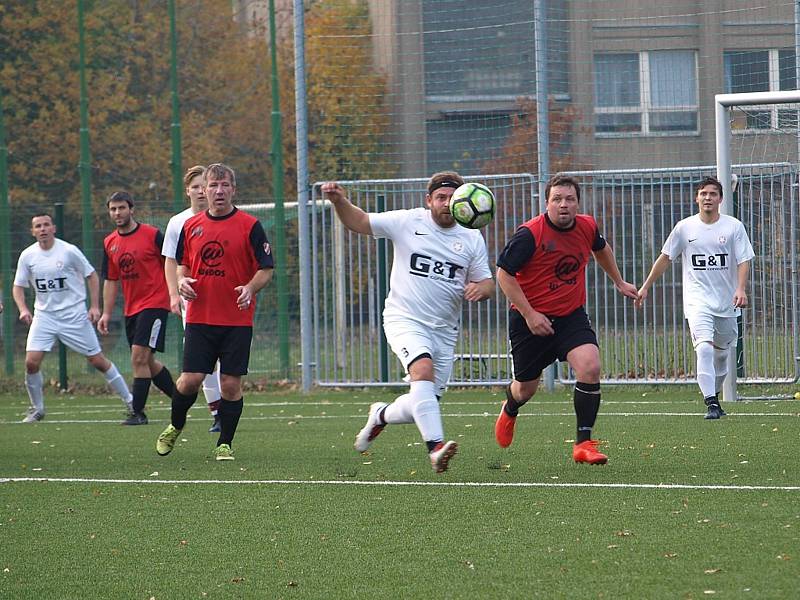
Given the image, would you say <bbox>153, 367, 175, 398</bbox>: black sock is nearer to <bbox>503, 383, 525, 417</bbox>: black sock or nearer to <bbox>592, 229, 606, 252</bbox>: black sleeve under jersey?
<bbox>503, 383, 525, 417</bbox>: black sock

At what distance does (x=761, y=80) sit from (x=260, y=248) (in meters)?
7.44

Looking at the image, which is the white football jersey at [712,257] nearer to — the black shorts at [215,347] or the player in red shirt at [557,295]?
the player in red shirt at [557,295]

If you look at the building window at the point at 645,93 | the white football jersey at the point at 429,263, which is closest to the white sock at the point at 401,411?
the white football jersey at the point at 429,263

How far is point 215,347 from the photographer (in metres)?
9.66

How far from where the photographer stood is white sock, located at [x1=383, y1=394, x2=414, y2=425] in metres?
8.38

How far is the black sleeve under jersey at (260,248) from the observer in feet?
31.3

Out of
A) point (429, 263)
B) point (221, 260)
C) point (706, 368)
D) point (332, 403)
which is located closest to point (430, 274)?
point (429, 263)

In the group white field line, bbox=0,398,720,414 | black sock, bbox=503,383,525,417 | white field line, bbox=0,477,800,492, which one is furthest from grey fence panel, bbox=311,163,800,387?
white field line, bbox=0,477,800,492

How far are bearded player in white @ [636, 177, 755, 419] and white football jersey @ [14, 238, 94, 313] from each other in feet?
20.4

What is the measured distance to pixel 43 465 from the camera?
977 centimetres

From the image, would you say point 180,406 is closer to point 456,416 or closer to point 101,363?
point 456,416

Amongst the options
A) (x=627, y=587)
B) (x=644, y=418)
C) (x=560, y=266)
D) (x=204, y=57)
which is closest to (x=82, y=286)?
(x=644, y=418)

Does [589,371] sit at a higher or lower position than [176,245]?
lower

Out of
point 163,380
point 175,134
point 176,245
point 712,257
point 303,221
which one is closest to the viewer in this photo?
point 176,245
